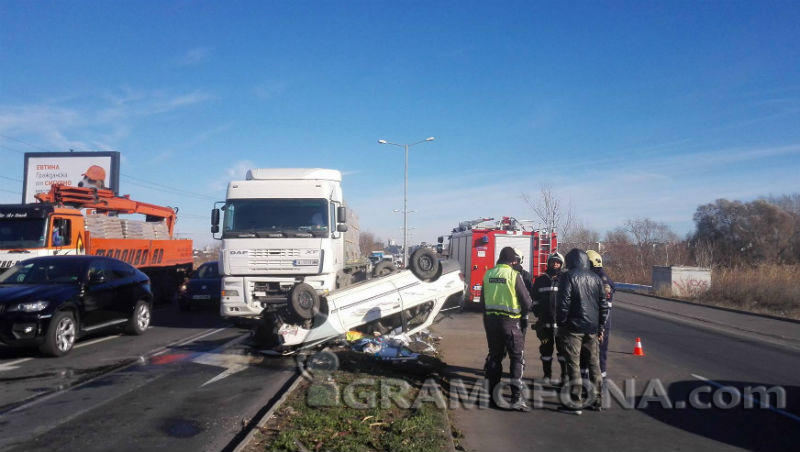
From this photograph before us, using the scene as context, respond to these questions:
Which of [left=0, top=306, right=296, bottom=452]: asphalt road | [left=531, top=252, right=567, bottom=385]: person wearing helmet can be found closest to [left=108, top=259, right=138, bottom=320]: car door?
[left=0, top=306, right=296, bottom=452]: asphalt road

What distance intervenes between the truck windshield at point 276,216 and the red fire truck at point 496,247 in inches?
262

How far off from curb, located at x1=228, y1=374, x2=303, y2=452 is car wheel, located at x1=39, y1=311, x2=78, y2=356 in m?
4.53

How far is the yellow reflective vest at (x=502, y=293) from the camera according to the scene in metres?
6.39

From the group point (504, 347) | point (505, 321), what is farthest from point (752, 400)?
point (505, 321)

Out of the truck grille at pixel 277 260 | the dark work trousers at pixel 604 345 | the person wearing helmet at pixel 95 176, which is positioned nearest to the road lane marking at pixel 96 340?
the truck grille at pixel 277 260

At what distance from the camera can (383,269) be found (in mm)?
11352

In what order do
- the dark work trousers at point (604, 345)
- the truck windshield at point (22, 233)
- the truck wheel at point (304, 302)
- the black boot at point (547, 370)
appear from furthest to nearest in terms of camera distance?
1. the truck windshield at point (22, 233)
2. the truck wheel at point (304, 302)
3. the black boot at point (547, 370)
4. the dark work trousers at point (604, 345)

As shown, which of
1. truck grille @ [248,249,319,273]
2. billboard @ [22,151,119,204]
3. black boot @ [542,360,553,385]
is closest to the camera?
black boot @ [542,360,553,385]

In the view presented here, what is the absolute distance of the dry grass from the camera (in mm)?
19953

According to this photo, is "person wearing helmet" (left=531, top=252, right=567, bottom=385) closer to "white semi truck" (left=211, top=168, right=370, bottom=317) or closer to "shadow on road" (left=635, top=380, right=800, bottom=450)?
"shadow on road" (left=635, top=380, right=800, bottom=450)

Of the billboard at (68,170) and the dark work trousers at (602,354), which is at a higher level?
the billboard at (68,170)

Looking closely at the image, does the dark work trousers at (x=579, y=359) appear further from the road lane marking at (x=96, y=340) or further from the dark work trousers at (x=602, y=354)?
the road lane marking at (x=96, y=340)

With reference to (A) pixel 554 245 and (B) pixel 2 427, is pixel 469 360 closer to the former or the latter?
(B) pixel 2 427

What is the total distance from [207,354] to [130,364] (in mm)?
1275
